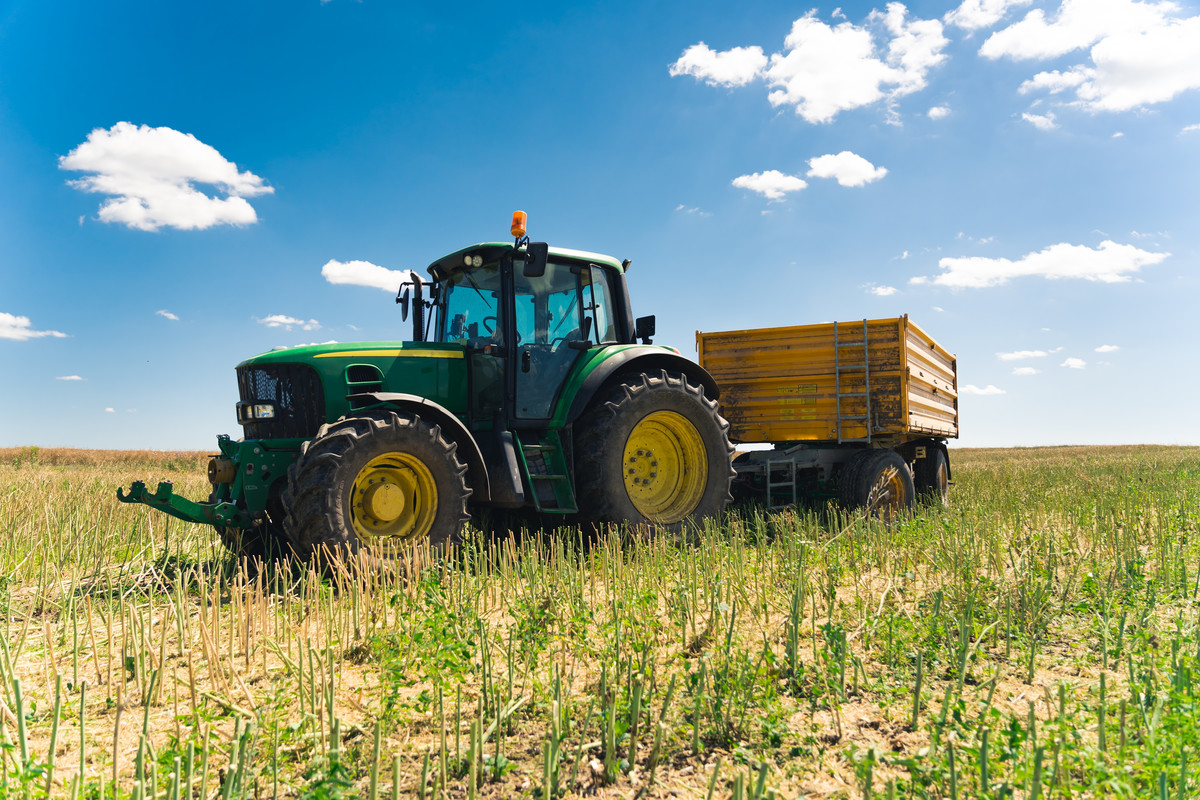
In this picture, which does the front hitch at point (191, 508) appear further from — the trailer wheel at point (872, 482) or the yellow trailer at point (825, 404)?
the trailer wheel at point (872, 482)

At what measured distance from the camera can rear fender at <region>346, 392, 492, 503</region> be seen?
490cm

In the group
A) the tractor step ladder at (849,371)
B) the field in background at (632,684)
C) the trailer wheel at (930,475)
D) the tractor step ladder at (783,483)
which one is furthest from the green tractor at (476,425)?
the trailer wheel at (930,475)

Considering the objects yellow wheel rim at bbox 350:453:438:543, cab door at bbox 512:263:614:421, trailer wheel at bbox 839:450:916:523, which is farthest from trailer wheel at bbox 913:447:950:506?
yellow wheel rim at bbox 350:453:438:543

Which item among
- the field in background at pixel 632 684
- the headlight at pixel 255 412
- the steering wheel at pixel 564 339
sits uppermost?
the steering wheel at pixel 564 339

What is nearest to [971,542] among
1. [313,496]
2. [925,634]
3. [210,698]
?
[925,634]

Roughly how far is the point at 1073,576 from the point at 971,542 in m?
0.79

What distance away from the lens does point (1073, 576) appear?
4.50 m

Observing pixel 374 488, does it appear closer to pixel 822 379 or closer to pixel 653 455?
pixel 653 455

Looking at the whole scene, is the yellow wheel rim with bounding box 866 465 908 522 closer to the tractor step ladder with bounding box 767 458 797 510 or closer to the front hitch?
the tractor step ladder with bounding box 767 458 797 510

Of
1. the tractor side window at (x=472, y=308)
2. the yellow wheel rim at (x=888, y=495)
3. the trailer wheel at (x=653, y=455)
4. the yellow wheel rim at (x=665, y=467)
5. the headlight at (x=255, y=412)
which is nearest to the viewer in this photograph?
the headlight at (x=255, y=412)

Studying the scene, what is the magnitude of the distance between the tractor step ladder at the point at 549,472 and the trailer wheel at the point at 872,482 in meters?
3.50

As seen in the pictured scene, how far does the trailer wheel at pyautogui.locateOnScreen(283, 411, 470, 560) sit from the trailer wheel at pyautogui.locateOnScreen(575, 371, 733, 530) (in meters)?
1.18

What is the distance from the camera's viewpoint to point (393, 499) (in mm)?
4824

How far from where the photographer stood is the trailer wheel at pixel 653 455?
5758 mm
